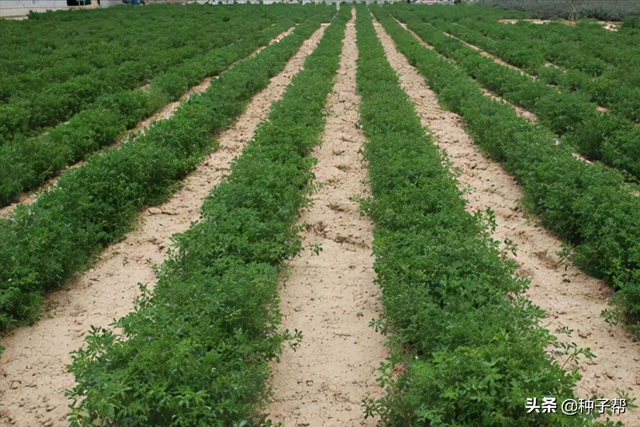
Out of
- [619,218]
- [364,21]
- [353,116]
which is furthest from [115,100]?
[364,21]

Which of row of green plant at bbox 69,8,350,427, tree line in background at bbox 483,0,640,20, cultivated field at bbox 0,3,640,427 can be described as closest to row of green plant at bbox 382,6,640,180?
cultivated field at bbox 0,3,640,427

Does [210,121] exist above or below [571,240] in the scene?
above

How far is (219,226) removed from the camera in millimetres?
6855

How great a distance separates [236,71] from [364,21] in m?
23.4

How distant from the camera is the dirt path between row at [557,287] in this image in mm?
5336

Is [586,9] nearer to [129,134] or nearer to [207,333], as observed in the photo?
[129,134]

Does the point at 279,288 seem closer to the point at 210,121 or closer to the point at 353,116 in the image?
the point at 210,121

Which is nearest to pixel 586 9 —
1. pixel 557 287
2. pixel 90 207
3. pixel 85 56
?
pixel 85 56

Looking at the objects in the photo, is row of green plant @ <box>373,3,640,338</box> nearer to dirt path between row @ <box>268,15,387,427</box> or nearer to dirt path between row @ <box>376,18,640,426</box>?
dirt path between row @ <box>376,18,640,426</box>

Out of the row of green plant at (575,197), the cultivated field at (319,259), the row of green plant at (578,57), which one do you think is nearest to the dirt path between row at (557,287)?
the cultivated field at (319,259)

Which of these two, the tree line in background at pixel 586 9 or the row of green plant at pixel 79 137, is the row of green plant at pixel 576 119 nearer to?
the row of green plant at pixel 79 137

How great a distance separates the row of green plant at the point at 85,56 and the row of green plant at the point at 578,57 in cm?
1081

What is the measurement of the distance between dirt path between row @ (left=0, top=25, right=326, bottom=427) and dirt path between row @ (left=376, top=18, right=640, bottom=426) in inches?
169

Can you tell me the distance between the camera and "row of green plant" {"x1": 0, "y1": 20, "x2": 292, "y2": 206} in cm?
920
